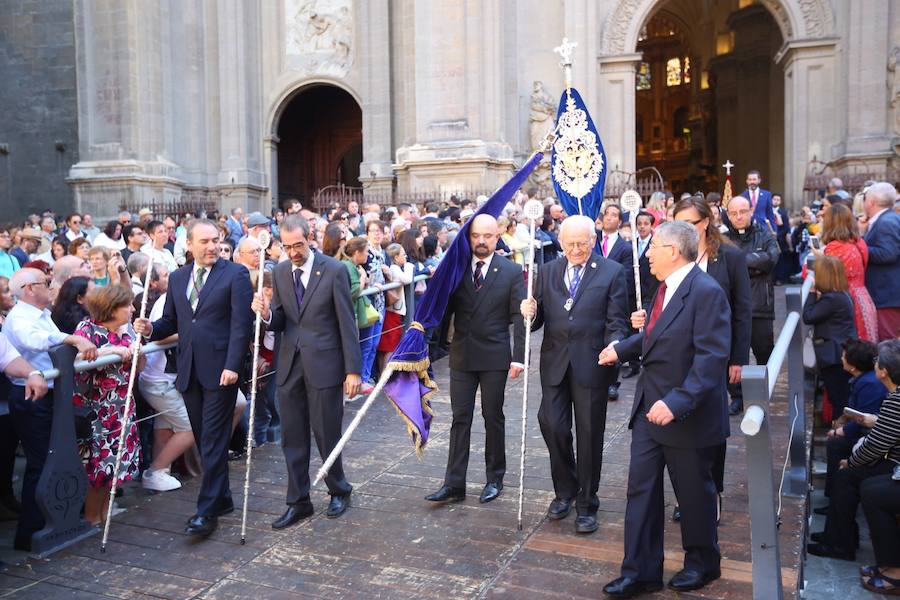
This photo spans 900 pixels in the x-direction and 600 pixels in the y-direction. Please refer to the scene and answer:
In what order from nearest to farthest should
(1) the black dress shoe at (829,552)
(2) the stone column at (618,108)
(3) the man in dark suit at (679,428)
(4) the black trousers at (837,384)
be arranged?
1. (3) the man in dark suit at (679,428)
2. (1) the black dress shoe at (829,552)
3. (4) the black trousers at (837,384)
4. (2) the stone column at (618,108)

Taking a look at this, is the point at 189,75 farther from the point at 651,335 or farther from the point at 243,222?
the point at 651,335

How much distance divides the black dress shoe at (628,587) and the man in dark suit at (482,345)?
1654 mm

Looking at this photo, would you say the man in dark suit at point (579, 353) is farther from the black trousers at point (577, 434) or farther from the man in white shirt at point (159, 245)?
the man in white shirt at point (159, 245)

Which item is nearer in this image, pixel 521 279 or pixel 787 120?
pixel 521 279

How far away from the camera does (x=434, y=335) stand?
35.5 ft

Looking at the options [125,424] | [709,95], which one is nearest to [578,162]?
[125,424]

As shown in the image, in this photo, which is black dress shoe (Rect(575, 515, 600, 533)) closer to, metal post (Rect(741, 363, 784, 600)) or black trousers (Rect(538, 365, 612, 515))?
black trousers (Rect(538, 365, 612, 515))

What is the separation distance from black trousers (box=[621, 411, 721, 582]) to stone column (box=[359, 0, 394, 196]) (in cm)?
1948

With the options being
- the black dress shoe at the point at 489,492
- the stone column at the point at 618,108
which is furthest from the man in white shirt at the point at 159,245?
the stone column at the point at 618,108

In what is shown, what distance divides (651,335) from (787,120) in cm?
2055

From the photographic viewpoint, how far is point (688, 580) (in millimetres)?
4590

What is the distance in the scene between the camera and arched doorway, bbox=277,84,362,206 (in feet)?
95.9

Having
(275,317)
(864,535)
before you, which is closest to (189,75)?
(275,317)

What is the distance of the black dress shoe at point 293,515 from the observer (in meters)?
5.73
